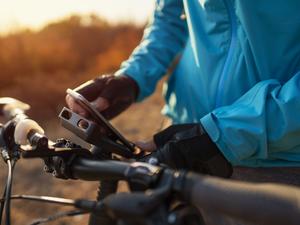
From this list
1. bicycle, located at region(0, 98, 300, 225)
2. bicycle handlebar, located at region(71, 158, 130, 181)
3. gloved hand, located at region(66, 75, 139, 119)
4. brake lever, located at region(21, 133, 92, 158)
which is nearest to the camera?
bicycle, located at region(0, 98, 300, 225)

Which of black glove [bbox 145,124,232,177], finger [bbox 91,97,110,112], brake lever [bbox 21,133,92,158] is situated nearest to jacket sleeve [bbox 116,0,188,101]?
finger [bbox 91,97,110,112]

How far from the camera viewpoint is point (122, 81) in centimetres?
197

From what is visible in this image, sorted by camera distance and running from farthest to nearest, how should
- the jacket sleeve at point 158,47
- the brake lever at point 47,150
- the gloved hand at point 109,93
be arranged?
the jacket sleeve at point 158,47 → the gloved hand at point 109,93 → the brake lever at point 47,150

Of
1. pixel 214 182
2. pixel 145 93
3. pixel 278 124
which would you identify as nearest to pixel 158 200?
pixel 214 182

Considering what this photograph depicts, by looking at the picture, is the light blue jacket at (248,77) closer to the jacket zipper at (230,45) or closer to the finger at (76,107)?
the jacket zipper at (230,45)

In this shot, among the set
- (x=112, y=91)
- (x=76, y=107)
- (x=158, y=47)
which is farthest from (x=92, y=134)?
(x=158, y=47)

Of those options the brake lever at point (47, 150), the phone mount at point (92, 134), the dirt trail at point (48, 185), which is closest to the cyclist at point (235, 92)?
the phone mount at point (92, 134)

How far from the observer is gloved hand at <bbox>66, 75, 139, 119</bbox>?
1854mm

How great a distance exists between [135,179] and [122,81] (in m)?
0.98

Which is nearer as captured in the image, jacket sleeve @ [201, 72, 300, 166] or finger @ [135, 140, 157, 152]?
jacket sleeve @ [201, 72, 300, 166]

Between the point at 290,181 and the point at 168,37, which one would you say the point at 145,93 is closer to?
the point at 168,37

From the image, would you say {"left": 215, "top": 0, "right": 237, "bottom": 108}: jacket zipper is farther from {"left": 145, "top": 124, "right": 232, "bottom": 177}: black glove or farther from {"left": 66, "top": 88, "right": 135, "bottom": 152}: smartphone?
{"left": 66, "top": 88, "right": 135, "bottom": 152}: smartphone

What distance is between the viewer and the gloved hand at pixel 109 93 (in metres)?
1.85

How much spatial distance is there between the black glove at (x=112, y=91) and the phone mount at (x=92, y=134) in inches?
14.8
